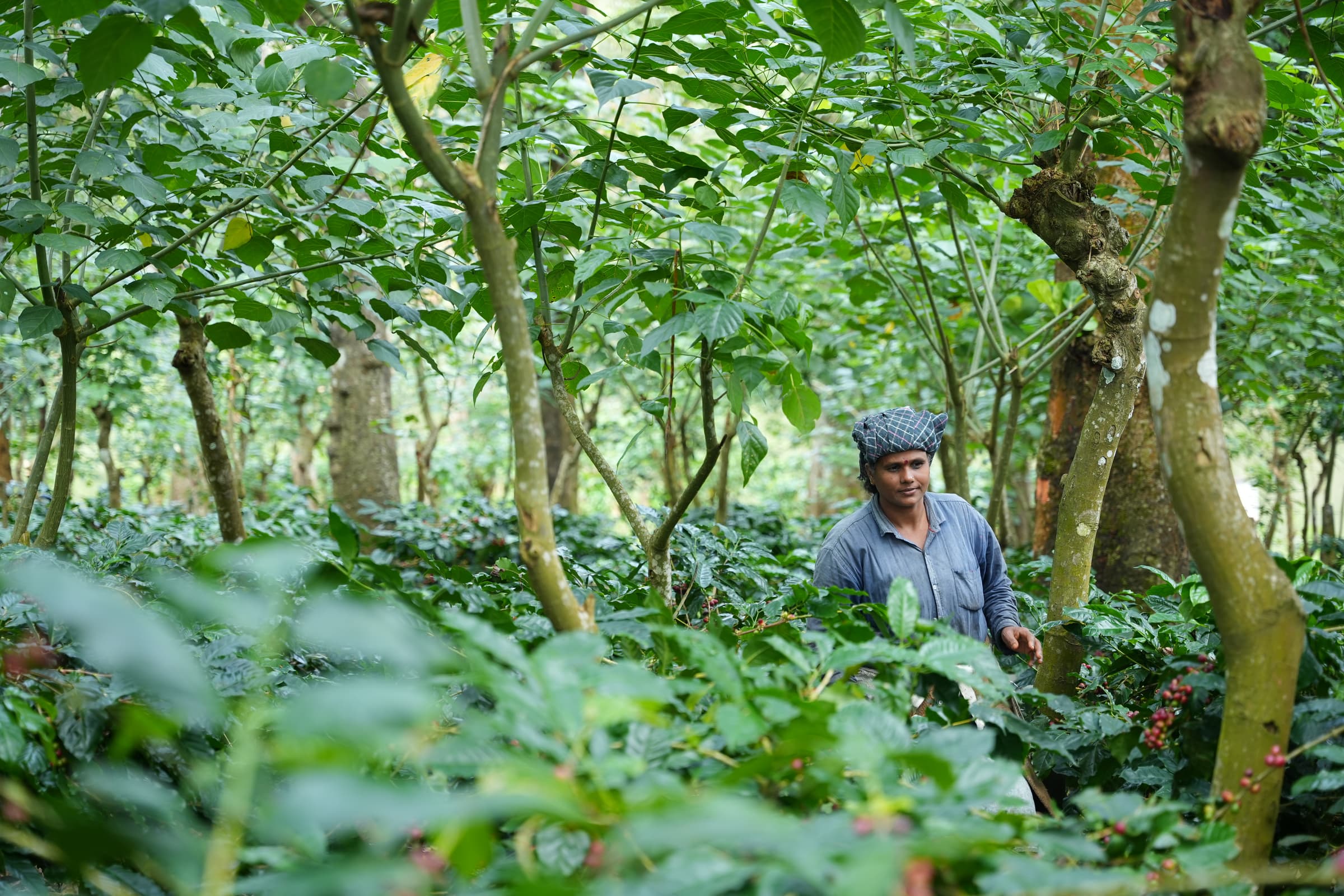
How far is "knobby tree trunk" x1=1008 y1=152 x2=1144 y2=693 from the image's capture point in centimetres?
243

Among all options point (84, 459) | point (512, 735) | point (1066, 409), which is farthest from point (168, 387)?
point (512, 735)

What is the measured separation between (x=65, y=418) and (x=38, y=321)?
35cm

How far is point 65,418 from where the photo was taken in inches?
112

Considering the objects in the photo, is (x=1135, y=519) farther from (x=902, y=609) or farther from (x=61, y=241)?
(x=61, y=241)

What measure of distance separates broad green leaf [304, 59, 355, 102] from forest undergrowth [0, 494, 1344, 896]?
76 cm

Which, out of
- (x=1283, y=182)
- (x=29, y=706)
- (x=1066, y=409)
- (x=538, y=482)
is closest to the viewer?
(x=29, y=706)

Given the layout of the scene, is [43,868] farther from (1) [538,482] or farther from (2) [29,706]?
(1) [538,482]

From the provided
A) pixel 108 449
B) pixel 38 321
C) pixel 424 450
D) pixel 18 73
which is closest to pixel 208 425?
pixel 38 321

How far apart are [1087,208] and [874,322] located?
444cm

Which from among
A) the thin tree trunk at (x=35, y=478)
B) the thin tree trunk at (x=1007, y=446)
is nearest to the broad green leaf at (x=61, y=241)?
the thin tree trunk at (x=35, y=478)

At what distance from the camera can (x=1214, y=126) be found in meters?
1.48

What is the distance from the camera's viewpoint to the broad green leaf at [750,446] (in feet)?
7.06

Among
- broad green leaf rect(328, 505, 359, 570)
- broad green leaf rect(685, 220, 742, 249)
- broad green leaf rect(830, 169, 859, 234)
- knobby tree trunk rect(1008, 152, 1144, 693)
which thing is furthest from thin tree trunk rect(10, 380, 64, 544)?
knobby tree trunk rect(1008, 152, 1144, 693)

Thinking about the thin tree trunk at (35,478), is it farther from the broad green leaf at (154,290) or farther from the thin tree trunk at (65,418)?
the broad green leaf at (154,290)
